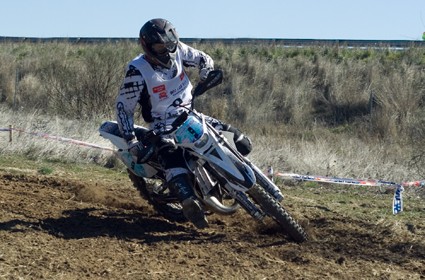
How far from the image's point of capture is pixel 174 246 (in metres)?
6.92

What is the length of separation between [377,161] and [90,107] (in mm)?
8852

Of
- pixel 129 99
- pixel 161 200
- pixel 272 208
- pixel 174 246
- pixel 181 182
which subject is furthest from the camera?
pixel 161 200

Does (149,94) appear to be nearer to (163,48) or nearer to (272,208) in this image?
(163,48)

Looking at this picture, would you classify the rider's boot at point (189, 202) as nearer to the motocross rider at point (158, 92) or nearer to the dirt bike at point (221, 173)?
the motocross rider at point (158, 92)

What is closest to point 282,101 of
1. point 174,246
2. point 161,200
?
point 161,200

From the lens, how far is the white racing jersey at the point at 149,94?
24.9 ft

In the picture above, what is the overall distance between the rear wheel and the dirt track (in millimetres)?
144

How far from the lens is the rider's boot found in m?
7.14

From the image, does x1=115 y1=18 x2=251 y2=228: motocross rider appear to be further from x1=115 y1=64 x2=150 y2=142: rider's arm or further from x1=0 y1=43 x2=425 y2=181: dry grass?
x1=0 y1=43 x2=425 y2=181: dry grass

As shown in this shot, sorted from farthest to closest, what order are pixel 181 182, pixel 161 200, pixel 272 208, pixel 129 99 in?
pixel 161 200
pixel 129 99
pixel 181 182
pixel 272 208

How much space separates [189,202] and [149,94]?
1.21 m

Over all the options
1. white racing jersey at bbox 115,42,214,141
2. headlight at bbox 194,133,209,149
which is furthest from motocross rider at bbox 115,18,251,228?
headlight at bbox 194,133,209,149

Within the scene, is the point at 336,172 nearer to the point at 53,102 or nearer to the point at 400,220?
the point at 400,220

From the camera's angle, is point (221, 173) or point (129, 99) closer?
point (221, 173)
